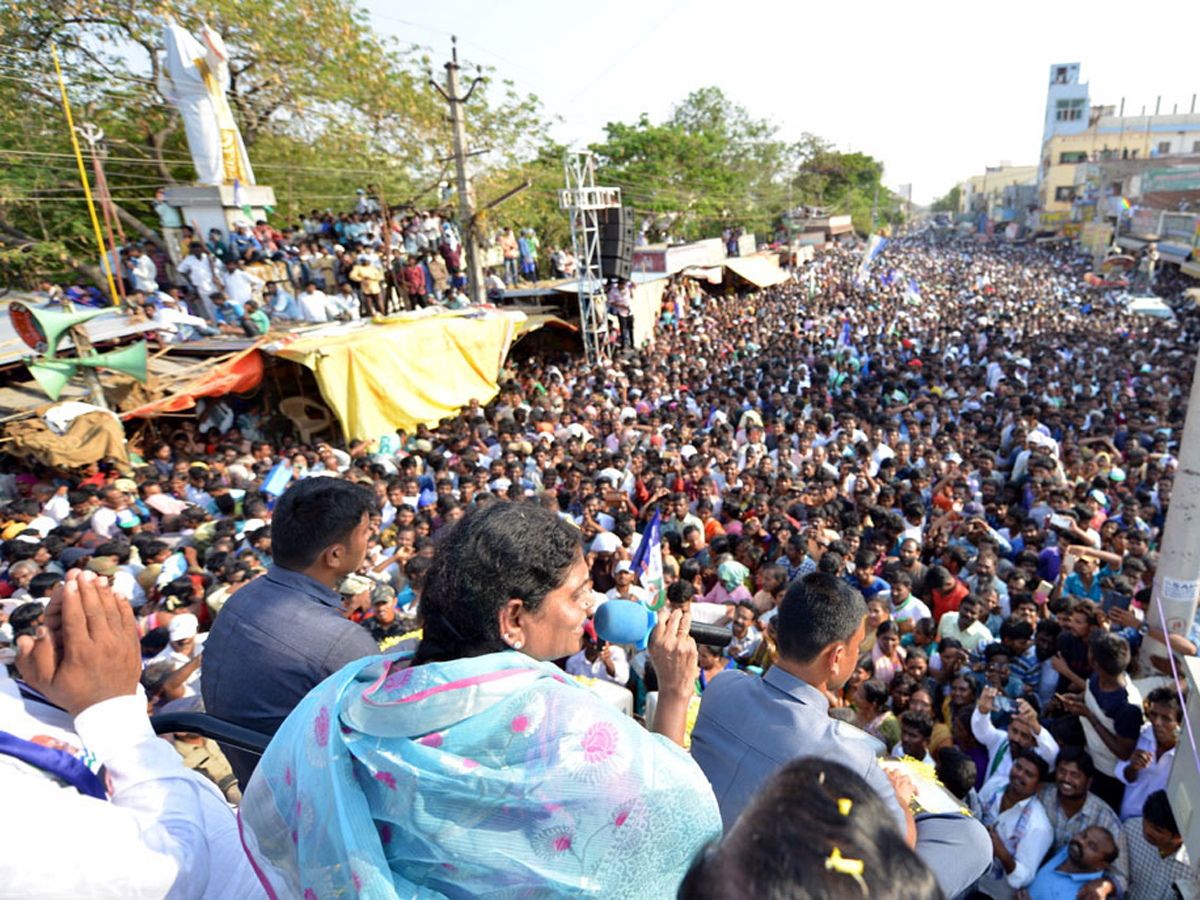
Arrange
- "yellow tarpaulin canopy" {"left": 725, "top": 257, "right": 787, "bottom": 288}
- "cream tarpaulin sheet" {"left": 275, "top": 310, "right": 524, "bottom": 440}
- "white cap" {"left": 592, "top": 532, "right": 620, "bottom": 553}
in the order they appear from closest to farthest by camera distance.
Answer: "white cap" {"left": 592, "top": 532, "right": 620, "bottom": 553} < "cream tarpaulin sheet" {"left": 275, "top": 310, "right": 524, "bottom": 440} < "yellow tarpaulin canopy" {"left": 725, "top": 257, "right": 787, "bottom": 288}

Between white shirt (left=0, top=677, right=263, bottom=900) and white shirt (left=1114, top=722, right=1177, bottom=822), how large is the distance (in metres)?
3.57

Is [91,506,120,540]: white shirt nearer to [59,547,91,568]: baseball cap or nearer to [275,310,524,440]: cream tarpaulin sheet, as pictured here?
[59,547,91,568]: baseball cap

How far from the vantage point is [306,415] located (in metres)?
10.7

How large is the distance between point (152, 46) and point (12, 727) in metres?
18.8

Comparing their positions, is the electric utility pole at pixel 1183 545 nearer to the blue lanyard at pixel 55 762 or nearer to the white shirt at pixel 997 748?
the white shirt at pixel 997 748

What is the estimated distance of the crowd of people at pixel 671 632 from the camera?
939mm

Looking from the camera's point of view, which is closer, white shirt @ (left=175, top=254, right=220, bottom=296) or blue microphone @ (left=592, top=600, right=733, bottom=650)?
blue microphone @ (left=592, top=600, right=733, bottom=650)

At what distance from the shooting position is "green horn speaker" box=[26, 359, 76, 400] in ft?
25.5

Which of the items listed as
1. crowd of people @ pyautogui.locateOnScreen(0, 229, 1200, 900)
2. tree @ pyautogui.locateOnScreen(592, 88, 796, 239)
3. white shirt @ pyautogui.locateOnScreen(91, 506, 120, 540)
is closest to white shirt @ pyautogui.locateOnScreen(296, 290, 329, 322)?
crowd of people @ pyautogui.locateOnScreen(0, 229, 1200, 900)

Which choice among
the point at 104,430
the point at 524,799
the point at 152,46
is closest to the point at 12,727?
the point at 524,799

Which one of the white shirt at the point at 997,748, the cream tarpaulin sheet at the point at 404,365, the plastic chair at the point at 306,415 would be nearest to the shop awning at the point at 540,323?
the cream tarpaulin sheet at the point at 404,365

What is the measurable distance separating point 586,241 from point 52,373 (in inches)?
362

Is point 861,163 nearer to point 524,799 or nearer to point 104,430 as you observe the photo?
point 104,430

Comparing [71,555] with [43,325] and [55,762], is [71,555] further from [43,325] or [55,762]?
[55,762]
